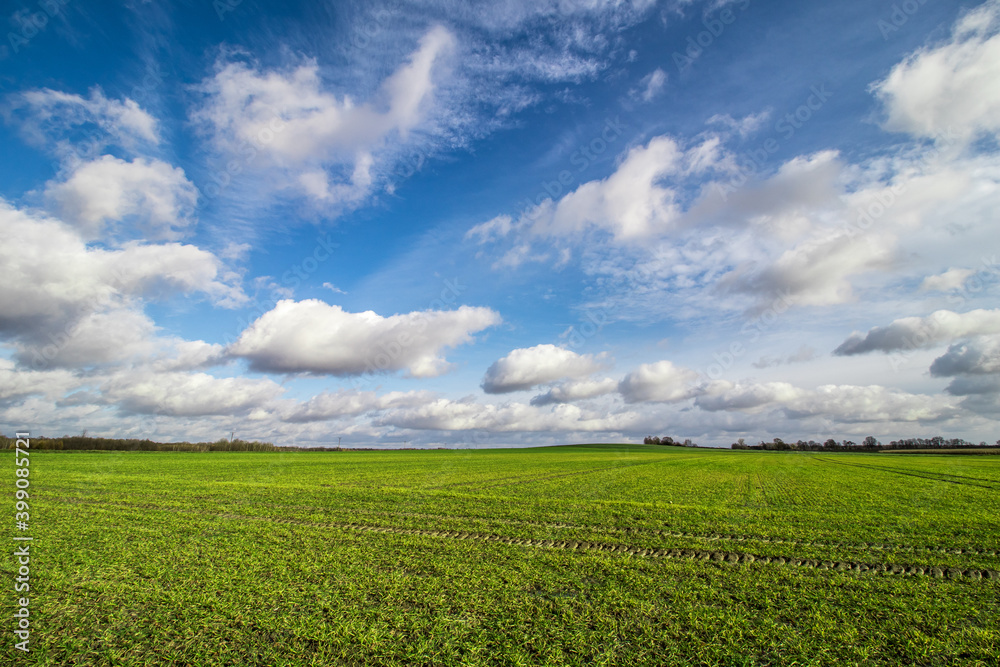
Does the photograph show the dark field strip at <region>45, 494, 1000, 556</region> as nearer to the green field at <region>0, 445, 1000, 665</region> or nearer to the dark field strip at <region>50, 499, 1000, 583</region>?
the green field at <region>0, 445, 1000, 665</region>

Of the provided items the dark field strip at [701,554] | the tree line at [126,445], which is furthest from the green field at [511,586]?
the tree line at [126,445]

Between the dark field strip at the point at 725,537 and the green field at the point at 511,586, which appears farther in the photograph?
the dark field strip at the point at 725,537

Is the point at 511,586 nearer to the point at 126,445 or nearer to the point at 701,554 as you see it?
the point at 701,554

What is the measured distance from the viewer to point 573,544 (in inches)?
393

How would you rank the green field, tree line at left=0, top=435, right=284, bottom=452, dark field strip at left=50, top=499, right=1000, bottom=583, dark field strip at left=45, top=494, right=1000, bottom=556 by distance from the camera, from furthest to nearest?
tree line at left=0, top=435, right=284, bottom=452 → dark field strip at left=45, top=494, right=1000, bottom=556 → dark field strip at left=50, top=499, right=1000, bottom=583 → the green field

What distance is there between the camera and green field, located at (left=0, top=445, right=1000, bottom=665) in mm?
5262

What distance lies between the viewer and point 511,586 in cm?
720

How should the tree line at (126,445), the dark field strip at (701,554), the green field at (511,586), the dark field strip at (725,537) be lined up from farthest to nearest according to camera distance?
the tree line at (126,445)
the dark field strip at (725,537)
the dark field strip at (701,554)
the green field at (511,586)

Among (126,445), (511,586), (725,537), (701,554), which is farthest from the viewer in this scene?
(126,445)

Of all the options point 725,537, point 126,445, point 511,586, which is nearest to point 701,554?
point 725,537

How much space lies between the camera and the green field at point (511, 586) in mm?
5262

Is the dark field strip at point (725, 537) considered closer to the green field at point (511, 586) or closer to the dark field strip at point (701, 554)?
the green field at point (511, 586)

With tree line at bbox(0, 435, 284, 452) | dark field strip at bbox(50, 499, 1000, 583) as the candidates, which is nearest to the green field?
dark field strip at bbox(50, 499, 1000, 583)

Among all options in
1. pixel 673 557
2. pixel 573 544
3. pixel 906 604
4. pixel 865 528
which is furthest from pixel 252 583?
pixel 865 528
